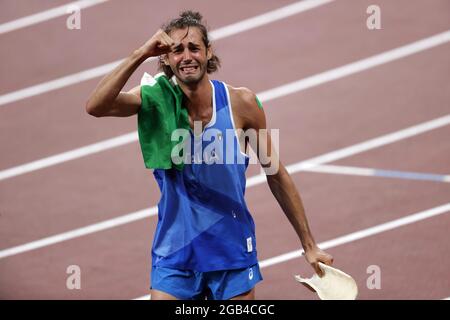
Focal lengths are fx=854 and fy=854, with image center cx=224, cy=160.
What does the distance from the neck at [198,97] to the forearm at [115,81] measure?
0.46 m

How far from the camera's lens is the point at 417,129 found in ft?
27.5

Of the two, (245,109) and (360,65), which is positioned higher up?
(360,65)

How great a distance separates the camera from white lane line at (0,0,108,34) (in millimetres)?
9438

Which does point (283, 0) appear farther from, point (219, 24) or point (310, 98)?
point (310, 98)

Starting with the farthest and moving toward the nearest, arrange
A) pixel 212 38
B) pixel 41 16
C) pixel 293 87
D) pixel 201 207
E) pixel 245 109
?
pixel 41 16, pixel 212 38, pixel 293 87, pixel 245 109, pixel 201 207

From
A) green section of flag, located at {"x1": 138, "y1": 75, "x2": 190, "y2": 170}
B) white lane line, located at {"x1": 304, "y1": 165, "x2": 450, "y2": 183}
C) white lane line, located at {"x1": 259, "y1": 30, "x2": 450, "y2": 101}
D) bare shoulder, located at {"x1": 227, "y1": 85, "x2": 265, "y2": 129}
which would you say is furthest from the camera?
white lane line, located at {"x1": 259, "y1": 30, "x2": 450, "y2": 101}

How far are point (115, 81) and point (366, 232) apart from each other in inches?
155

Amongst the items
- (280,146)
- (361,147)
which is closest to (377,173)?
(361,147)

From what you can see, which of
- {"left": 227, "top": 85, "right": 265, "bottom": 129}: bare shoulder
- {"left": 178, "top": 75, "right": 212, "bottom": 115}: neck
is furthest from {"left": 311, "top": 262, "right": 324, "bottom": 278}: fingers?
{"left": 178, "top": 75, "right": 212, "bottom": 115}: neck

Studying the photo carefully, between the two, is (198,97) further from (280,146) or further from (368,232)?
(280,146)

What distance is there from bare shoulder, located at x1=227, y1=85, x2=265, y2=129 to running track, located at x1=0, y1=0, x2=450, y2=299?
2.55 metres

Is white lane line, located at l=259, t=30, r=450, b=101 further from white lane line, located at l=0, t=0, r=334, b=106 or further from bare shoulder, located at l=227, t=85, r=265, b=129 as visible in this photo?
bare shoulder, located at l=227, t=85, r=265, b=129

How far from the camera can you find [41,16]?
9.58 metres

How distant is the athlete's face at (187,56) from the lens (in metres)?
4.16
